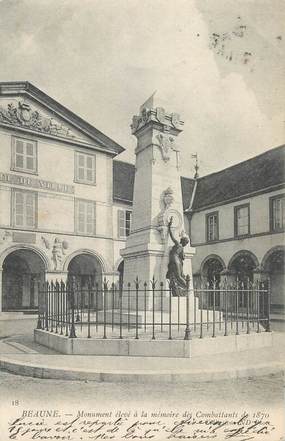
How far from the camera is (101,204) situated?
2148cm

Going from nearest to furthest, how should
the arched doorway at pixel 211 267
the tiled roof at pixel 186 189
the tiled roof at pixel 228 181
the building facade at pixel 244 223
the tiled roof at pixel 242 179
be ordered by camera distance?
the building facade at pixel 244 223 < the tiled roof at pixel 242 179 < the tiled roof at pixel 228 181 < the arched doorway at pixel 211 267 < the tiled roof at pixel 186 189

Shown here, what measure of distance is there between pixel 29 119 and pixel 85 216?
4974mm

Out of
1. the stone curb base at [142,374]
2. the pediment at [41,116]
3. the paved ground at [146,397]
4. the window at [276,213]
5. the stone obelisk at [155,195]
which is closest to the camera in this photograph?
the paved ground at [146,397]

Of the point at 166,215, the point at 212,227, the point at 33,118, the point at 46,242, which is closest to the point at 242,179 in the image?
the point at 212,227

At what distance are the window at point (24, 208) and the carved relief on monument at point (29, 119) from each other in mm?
2903

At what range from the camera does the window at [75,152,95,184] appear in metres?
20.6

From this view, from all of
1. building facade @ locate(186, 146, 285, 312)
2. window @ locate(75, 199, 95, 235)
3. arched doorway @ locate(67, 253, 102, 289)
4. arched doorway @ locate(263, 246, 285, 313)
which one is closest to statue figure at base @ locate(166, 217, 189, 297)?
building facade @ locate(186, 146, 285, 312)

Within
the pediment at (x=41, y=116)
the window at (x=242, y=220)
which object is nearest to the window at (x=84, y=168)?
the pediment at (x=41, y=116)

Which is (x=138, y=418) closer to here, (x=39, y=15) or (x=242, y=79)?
(x=242, y=79)

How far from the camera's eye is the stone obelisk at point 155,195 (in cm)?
1077

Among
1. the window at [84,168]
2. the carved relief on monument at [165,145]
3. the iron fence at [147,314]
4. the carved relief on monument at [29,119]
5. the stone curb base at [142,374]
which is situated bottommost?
the stone curb base at [142,374]

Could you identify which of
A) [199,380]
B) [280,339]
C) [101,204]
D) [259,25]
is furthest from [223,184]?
[199,380]

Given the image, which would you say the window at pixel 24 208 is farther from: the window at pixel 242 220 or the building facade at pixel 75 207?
the window at pixel 242 220

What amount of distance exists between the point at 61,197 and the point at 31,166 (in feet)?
6.23
